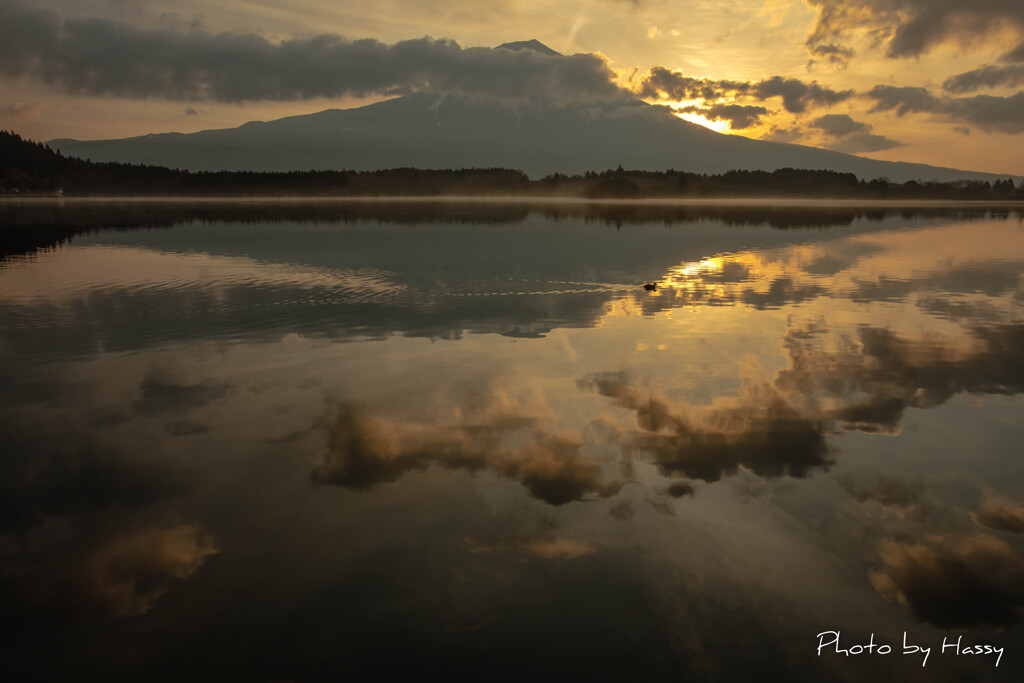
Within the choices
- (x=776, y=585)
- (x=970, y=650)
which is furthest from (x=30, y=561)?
(x=970, y=650)

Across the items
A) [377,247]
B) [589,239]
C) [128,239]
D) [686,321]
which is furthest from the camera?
[589,239]

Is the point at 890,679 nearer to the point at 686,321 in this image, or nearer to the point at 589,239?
the point at 686,321

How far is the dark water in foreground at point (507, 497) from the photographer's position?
8195 mm

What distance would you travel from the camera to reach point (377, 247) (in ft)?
196

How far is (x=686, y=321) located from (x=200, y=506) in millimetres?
21160

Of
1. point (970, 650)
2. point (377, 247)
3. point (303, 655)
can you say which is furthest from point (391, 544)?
point (377, 247)

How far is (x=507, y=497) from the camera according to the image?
11.5 metres

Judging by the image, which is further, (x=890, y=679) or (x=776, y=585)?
(x=776, y=585)

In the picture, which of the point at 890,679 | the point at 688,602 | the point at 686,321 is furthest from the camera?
the point at 686,321

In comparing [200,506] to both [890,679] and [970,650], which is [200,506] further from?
[970,650]

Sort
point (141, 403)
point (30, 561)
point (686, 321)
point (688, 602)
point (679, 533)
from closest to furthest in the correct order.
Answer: point (688, 602)
point (30, 561)
point (679, 533)
point (141, 403)
point (686, 321)

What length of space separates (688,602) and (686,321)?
64.0 feet

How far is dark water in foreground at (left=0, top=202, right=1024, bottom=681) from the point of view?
26.9 ft

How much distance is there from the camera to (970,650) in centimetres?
812
